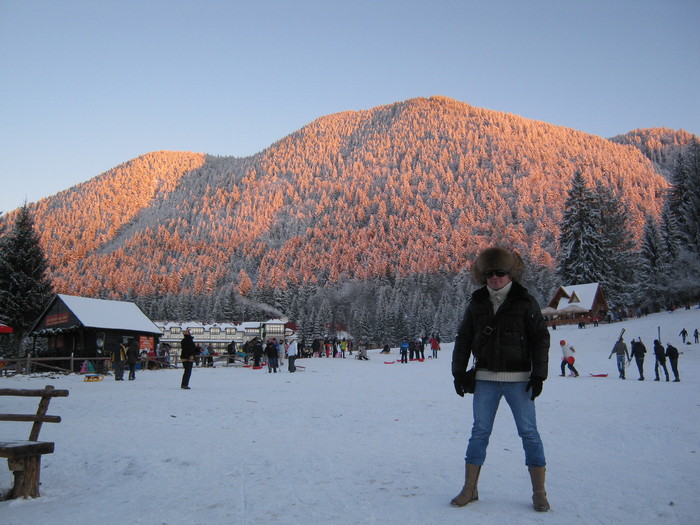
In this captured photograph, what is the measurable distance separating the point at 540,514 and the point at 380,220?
189m

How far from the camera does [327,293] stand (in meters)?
147

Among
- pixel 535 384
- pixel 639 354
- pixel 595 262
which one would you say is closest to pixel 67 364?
pixel 639 354

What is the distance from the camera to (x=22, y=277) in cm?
3441

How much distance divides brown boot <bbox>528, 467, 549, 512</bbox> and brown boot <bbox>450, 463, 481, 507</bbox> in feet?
1.32

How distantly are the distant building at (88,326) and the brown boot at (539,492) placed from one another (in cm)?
3117

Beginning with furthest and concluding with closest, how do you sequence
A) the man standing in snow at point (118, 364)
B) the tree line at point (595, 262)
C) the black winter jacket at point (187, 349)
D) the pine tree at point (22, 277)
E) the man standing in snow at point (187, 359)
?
the tree line at point (595, 262)
the pine tree at point (22, 277)
the man standing in snow at point (118, 364)
the black winter jacket at point (187, 349)
the man standing in snow at point (187, 359)

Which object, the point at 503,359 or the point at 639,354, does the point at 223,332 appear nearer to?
the point at 639,354

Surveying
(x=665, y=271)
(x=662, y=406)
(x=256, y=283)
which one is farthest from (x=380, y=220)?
(x=662, y=406)

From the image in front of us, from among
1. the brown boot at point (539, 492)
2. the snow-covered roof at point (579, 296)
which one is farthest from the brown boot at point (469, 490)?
the snow-covered roof at point (579, 296)

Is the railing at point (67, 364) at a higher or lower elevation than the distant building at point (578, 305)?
lower

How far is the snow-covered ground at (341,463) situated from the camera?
3.87 meters

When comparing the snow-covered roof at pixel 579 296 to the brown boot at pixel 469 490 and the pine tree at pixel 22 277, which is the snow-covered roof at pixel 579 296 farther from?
the brown boot at pixel 469 490

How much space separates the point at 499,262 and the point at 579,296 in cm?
4878

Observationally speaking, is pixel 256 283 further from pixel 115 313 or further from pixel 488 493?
pixel 488 493
